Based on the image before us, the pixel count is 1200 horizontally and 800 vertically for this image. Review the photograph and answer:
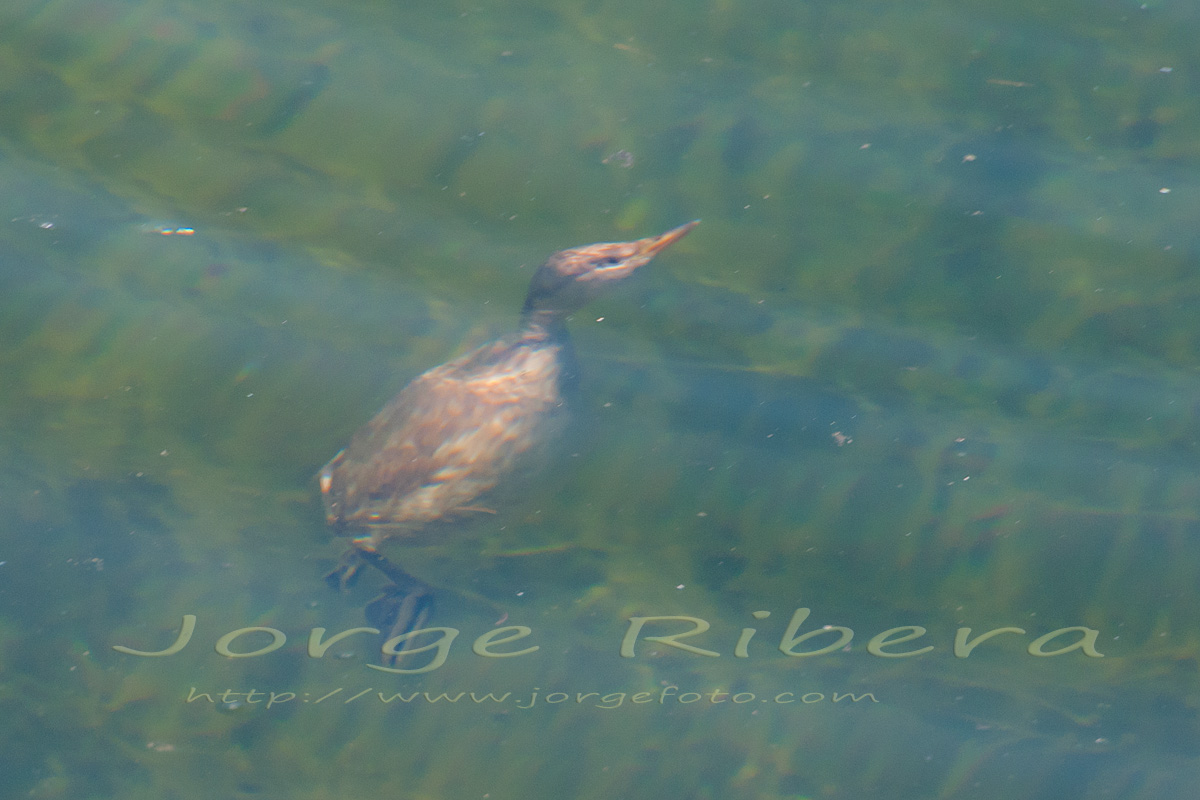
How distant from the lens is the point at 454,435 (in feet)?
11.1

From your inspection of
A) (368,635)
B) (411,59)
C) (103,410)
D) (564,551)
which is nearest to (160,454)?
(103,410)

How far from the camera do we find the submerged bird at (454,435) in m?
3.34

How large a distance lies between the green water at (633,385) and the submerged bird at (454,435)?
0.38 ft

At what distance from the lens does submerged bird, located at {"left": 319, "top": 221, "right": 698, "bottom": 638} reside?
3.34 metres

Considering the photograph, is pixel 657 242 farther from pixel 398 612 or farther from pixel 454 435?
pixel 398 612

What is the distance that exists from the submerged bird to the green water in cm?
12

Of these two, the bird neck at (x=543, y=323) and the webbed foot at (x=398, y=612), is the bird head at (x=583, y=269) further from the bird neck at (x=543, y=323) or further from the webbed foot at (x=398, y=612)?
the webbed foot at (x=398, y=612)

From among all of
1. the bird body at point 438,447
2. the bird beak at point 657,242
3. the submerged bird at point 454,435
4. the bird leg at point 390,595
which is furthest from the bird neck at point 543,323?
the bird leg at point 390,595

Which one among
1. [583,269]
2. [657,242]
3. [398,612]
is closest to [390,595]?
[398,612]

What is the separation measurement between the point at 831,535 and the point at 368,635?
1.82m

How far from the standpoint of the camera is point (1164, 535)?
11.5 ft

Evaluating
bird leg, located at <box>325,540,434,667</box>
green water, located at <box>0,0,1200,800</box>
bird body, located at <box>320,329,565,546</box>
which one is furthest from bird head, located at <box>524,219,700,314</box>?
bird leg, located at <box>325,540,434,667</box>

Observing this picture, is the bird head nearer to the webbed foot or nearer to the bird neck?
the bird neck

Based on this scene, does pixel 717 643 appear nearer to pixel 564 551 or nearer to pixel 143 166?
pixel 564 551
